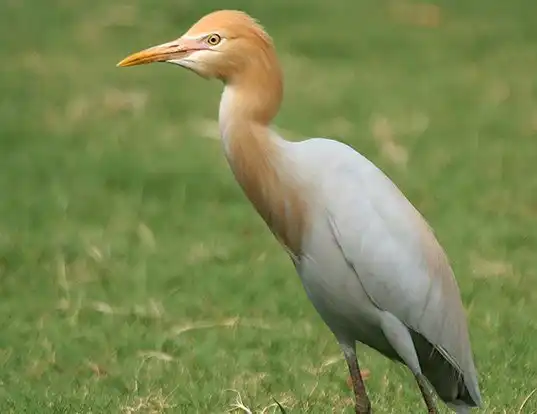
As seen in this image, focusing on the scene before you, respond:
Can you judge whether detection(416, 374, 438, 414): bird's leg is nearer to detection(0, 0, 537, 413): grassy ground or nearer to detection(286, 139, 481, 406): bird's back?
detection(286, 139, 481, 406): bird's back

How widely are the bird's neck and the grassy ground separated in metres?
0.93

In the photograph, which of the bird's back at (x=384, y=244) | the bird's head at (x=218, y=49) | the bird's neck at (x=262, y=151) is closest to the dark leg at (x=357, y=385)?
the bird's back at (x=384, y=244)

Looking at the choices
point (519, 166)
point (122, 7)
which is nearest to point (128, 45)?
point (122, 7)

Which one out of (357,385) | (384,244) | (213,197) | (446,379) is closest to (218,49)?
(384,244)

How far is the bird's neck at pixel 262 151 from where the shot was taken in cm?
431

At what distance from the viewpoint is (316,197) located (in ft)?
14.2

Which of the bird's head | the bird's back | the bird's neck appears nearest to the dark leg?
the bird's back

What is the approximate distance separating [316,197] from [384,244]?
0.82ft

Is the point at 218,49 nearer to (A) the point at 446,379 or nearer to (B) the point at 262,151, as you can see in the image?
(B) the point at 262,151

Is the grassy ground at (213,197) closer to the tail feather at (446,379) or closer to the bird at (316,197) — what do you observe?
the tail feather at (446,379)

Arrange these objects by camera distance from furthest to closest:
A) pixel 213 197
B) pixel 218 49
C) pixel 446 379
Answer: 1. pixel 213 197
2. pixel 446 379
3. pixel 218 49

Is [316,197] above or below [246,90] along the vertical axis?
below

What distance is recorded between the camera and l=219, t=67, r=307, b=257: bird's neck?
431 cm

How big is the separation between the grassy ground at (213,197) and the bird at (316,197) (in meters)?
0.76
